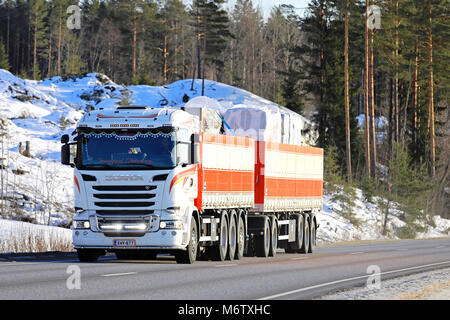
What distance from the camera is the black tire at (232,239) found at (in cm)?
2484

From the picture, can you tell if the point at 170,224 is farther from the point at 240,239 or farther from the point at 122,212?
the point at 240,239

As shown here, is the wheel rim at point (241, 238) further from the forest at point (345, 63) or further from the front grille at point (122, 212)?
the forest at point (345, 63)

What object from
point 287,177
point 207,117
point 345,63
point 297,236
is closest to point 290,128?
point 287,177

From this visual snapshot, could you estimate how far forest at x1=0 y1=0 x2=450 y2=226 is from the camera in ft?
226

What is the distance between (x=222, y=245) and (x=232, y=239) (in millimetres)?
933

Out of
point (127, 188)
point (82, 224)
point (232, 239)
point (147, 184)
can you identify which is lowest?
point (232, 239)

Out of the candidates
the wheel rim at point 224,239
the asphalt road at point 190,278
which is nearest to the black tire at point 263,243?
the asphalt road at point 190,278

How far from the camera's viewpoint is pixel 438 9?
→ 78.8 m

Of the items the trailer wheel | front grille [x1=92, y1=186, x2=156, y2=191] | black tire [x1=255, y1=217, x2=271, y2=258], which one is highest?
front grille [x1=92, y1=186, x2=156, y2=191]

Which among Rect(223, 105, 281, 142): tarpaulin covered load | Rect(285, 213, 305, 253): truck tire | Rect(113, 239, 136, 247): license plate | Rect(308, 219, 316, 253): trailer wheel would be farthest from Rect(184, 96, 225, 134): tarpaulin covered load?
Rect(308, 219, 316, 253): trailer wheel

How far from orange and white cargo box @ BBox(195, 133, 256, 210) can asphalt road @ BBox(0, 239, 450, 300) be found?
1641mm

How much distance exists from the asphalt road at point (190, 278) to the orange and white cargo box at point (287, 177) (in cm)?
288

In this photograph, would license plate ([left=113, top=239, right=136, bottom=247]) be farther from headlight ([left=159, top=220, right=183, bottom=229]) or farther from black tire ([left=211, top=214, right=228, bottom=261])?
black tire ([left=211, top=214, right=228, bottom=261])

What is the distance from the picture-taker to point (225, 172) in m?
24.8
